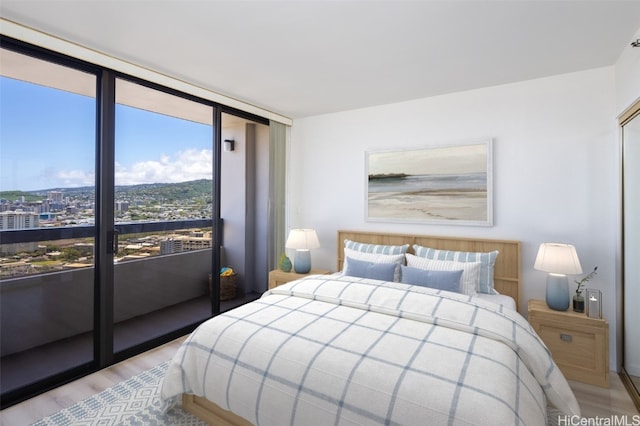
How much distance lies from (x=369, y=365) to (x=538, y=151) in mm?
2532

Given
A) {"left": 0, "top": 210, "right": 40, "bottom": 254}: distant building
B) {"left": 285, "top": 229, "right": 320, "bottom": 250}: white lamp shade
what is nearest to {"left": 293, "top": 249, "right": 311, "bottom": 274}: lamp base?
{"left": 285, "top": 229, "right": 320, "bottom": 250}: white lamp shade

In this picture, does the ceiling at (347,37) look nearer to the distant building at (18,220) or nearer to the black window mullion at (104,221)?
the black window mullion at (104,221)

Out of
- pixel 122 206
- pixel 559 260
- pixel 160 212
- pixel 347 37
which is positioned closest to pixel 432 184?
pixel 559 260

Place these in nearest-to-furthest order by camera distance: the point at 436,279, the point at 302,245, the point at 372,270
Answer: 1. the point at 436,279
2. the point at 372,270
3. the point at 302,245

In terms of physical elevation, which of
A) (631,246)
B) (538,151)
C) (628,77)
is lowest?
(631,246)

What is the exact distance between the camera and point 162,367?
257 centimetres

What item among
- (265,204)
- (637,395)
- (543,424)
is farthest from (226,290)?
(637,395)

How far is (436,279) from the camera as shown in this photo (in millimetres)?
2611

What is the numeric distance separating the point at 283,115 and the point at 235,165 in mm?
887

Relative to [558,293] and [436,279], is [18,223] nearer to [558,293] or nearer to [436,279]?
[436,279]

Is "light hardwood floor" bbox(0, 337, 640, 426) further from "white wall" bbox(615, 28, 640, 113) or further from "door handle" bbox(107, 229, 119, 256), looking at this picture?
"white wall" bbox(615, 28, 640, 113)

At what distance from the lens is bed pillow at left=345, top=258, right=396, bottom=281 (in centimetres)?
290

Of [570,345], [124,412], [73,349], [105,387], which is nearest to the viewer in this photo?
[124,412]

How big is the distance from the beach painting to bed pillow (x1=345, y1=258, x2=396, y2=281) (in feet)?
2.43
